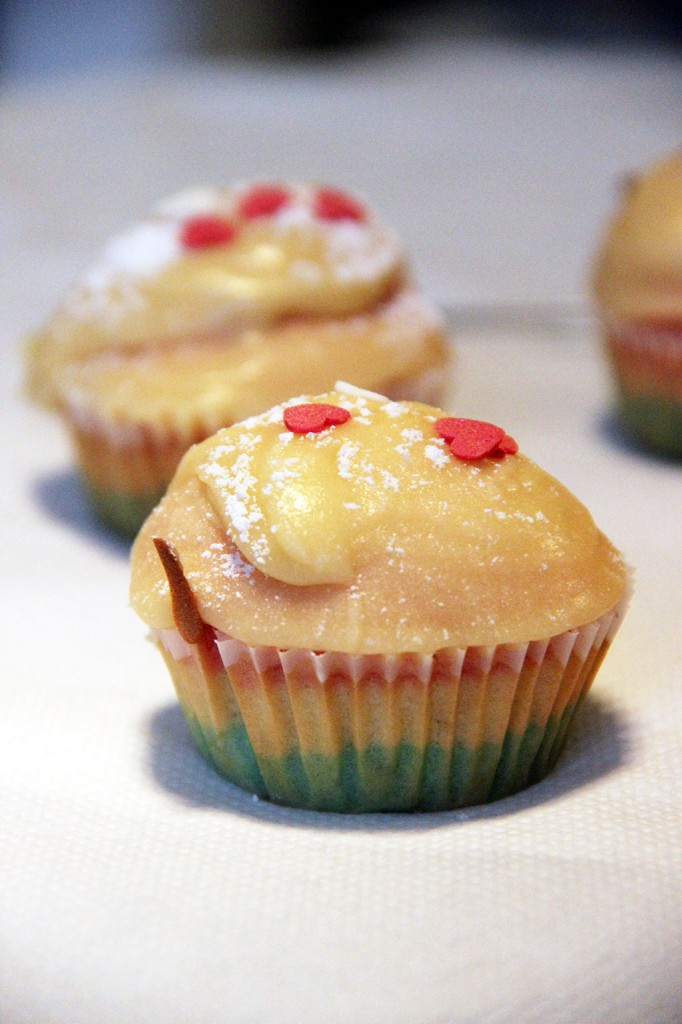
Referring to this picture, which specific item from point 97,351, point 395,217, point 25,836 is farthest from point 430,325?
point 395,217

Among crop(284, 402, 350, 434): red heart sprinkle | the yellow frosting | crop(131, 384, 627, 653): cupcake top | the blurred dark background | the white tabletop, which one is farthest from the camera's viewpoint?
the blurred dark background

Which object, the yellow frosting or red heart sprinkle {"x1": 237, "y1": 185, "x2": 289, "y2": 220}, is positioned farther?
red heart sprinkle {"x1": 237, "y1": 185, "x2": 289, "y2": 220}

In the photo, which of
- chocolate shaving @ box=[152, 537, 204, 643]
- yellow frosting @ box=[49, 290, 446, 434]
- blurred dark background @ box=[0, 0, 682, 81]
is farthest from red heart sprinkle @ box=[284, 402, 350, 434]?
blurred dark background @ box=[0, 0, 682, 81]

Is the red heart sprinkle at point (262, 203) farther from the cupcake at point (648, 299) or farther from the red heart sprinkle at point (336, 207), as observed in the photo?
the cupcake at point (648, 299)

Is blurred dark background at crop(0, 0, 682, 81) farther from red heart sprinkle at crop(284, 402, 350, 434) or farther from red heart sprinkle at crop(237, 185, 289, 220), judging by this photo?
red heart sprinkle at crop(284, 402, 350, 434)

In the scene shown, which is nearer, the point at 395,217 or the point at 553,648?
the point at 553,648

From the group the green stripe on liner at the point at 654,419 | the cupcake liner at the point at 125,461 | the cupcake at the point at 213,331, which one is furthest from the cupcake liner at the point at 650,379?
the cupcake liner at the point at 125,461

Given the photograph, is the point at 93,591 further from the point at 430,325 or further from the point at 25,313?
the point at 25,313

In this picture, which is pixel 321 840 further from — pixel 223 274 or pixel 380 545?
pixel 223 274
